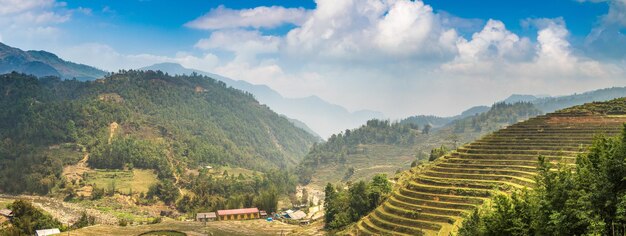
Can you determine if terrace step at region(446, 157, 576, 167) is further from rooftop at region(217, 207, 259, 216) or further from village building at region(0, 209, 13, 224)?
village building at region(0, 209, 13, 224)

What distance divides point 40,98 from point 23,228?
10249 cm

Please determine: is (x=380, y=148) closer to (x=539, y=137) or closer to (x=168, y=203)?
(x=168, y=203)

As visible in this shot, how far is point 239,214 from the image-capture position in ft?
272

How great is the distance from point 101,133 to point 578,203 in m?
125

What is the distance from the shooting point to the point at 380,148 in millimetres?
188375

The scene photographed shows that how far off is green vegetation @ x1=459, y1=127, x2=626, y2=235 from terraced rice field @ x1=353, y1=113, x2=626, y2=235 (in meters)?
13.8

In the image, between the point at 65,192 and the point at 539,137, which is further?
the point at 65,192

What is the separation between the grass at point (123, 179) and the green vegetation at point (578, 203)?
8924 centimetres

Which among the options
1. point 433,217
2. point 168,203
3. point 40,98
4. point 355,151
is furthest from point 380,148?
point 433,217

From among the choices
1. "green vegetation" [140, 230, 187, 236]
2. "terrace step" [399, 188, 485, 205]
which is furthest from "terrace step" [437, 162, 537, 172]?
"green vegetation" [140, 230, 187, 236]

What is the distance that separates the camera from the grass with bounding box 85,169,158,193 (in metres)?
99.6

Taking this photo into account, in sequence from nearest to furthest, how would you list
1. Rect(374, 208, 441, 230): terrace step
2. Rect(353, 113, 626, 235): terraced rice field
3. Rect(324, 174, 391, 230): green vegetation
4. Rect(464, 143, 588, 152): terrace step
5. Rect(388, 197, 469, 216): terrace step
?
Rect(374, 208, 441, 230): terrace step, Rect(388, 197, 469, 216): terrace step, Rect(353, 113, 626, 235): terraced rice field, Rect(464, 143, 588, 152): terrace step, Rect(324, 174, 391, 230): green vegetation

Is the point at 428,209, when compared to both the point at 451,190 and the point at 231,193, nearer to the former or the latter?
the point at 451,190

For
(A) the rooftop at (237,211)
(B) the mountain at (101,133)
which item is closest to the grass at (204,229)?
(A) the rooftop at (237,211)
